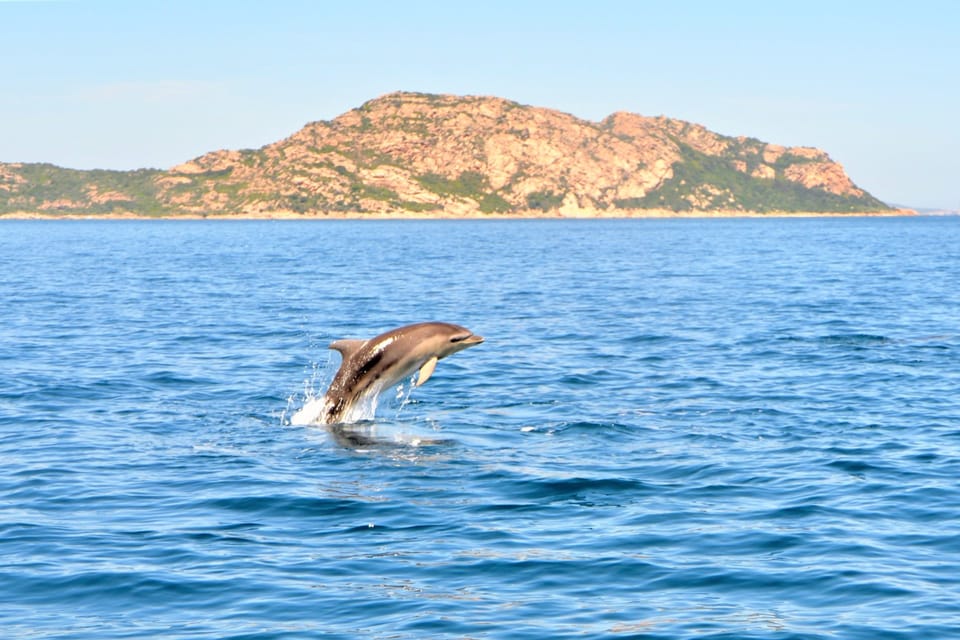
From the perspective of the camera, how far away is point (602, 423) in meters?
22.5

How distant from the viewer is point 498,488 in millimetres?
17438

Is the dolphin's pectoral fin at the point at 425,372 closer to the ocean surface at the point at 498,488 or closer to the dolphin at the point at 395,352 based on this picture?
the dolphin at the point at 395,352

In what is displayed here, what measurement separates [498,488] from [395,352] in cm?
507

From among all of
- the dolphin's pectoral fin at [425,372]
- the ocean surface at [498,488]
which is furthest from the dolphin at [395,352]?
the ocean surface at [498,488]

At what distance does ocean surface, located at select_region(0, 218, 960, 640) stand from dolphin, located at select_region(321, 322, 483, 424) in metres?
0.99

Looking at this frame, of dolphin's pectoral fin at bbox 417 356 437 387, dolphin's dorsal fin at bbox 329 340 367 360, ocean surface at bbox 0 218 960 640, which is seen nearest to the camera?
ocean surface at bbox 0 218 960 640

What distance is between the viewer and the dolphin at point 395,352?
21719 millimetres

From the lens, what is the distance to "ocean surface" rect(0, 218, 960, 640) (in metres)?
12.3

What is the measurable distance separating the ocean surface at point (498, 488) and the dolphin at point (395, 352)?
0.99 metres

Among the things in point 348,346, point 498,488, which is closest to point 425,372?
point 348,346

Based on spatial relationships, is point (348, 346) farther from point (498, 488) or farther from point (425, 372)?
point (498, 488)

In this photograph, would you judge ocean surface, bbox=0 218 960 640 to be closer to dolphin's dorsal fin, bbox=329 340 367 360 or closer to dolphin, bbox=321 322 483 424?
dolphin, bbox=321 322 483 424

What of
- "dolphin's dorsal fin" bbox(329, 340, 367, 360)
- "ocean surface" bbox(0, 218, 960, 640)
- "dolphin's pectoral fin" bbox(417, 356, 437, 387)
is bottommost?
"ocean surface" bbox(0, 218, 960, 640)

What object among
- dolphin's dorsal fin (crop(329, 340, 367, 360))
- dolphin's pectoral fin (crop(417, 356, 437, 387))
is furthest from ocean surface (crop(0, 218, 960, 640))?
dolphin's dorsal fin (crop(329, 340, 367, 360))
